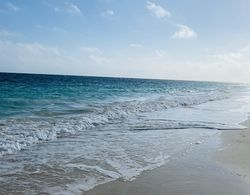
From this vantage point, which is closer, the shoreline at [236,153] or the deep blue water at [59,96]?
the shoreline at [236,153]

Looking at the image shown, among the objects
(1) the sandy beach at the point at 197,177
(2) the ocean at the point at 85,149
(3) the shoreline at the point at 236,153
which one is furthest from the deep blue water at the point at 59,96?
(1) the sandy beach at the point at 197,177

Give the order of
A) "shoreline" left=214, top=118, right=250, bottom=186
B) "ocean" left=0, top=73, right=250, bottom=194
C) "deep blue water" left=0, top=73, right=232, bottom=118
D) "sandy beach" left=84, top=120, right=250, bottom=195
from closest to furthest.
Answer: "sandy beach" left=84, top=120, right=250, bottom=195 → "ocean" left=0, top=73, right=250, bottom=194 → "shoreline" left=214, top=118, right=250, bottom=186 → "deep blue water" left=0, top=73, right=232, bottom=118

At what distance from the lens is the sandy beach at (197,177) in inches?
211

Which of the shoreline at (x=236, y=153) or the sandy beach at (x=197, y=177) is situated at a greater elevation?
the shoreline at (x=236, y=153)

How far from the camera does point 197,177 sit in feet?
19.9

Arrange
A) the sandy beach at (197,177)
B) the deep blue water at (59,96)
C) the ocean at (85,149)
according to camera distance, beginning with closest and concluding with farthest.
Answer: the sandy beach at (197,177) < the ocean at (85,149) < the deep blue water at (59,96)

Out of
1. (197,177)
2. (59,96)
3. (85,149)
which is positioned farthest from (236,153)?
(59,96)

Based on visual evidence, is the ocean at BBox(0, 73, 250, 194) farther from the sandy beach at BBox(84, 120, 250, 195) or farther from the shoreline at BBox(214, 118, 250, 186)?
the shoreline at BBox(214, 118, 250, 186)

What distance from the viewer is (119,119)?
14.2 m

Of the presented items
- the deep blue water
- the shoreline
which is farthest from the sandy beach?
the deep blue water

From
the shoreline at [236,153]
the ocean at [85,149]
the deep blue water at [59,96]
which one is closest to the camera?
the ocean at [85,149]

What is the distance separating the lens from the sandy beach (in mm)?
5348

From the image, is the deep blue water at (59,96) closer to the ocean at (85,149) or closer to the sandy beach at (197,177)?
the ocean at (85,149)

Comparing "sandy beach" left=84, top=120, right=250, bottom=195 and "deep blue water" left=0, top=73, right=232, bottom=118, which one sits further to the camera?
"deep blue water" left=0, top=73, right=232, bottom=118
